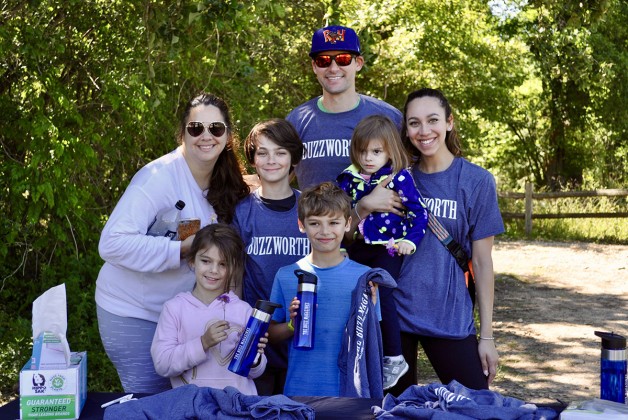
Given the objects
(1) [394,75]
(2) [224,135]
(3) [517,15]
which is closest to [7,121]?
(2) [224,135]

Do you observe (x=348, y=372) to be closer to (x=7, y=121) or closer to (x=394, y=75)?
(x=7, y=121)

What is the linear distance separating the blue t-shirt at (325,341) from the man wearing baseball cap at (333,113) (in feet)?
2.62

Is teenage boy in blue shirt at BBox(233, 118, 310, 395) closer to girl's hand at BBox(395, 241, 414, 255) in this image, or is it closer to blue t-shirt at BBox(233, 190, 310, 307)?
blue t-shirt at BBox(233, 190, 310, 307)

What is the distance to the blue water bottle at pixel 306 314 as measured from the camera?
10.8 feet

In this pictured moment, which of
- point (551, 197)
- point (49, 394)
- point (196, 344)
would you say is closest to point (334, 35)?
point (196, 344)

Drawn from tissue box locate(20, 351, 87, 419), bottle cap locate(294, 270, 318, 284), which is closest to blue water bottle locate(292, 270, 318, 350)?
bottle cap locate(294, 270, 318, 284)

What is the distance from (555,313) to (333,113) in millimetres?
7396

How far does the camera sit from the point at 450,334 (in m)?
3.83

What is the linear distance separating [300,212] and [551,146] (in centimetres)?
2238

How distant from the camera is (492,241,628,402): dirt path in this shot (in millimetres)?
7926

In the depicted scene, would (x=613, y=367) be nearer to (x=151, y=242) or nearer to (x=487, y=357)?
(x=487, y=357)

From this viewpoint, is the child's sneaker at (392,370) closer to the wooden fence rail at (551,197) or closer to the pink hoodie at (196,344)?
the pink hoodie at (196,344)

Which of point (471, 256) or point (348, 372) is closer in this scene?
point (348, 372)

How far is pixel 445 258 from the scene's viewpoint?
12.6ft
